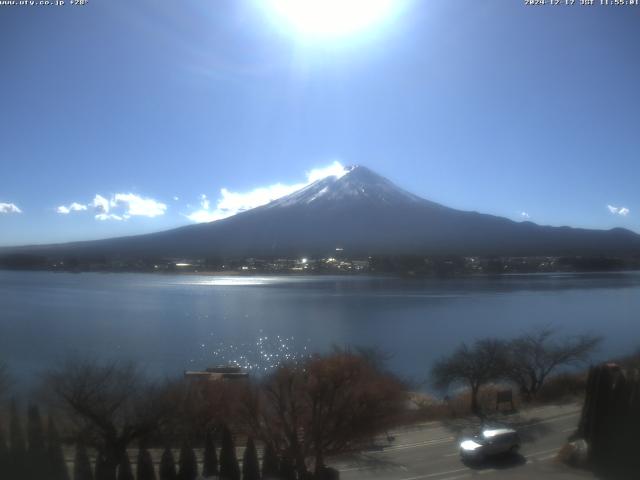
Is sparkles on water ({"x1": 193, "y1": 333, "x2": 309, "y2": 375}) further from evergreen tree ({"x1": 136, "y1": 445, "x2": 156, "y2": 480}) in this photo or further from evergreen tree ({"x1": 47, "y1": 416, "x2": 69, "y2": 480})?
evergreen tree ({"x1": 47, "y1": 416, "x2": 69, "y2": 480})

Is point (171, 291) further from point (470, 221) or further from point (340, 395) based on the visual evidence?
point (470, 221)

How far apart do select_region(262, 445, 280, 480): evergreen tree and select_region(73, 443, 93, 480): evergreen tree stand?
41.3 inches

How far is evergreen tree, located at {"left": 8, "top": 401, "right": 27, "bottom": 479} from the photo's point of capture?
11.6 ft

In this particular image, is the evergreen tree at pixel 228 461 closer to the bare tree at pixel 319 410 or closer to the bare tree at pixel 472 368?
the bare tree at pixel 319 410

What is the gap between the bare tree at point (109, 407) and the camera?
13.3ft

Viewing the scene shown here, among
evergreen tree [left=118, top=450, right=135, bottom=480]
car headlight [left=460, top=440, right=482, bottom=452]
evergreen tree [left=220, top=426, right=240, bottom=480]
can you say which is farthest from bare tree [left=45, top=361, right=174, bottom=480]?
car headlight [left=460, top=440, right=482, bottom=452]

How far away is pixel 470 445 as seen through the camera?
4254mm

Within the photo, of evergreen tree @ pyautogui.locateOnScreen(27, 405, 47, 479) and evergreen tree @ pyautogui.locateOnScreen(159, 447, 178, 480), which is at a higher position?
Result: evergreen tree @ pyautogui.locateOnScreen(27, 405, 47, 479)

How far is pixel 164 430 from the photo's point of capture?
14.4 ft

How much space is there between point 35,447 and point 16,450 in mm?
102

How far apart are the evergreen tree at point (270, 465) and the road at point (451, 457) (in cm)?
42

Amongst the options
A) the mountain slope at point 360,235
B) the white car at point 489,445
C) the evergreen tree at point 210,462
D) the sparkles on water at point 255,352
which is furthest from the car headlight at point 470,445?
the mountain slope at point 360,235

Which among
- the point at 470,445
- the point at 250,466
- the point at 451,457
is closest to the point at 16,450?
the point at 250,466

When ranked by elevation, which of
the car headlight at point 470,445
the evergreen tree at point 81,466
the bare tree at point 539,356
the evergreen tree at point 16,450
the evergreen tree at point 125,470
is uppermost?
the evergreen tree at point 16,450
